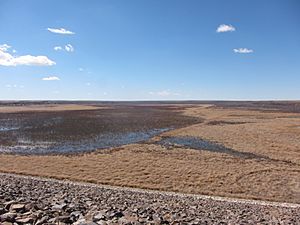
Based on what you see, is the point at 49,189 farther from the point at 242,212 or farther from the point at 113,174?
the point at 242,212

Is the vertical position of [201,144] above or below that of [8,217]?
below

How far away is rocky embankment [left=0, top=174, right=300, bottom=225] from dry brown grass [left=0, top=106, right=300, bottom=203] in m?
2.35

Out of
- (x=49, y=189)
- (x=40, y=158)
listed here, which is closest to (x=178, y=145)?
(x=40, y=158)

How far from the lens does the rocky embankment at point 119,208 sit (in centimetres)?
1216

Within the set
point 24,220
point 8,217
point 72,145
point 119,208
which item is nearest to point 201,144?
point 72,145

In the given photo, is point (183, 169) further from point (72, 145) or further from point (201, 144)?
point (72, 145)

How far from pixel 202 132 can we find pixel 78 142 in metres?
19.3

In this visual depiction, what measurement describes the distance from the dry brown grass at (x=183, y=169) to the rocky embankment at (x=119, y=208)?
2.35m

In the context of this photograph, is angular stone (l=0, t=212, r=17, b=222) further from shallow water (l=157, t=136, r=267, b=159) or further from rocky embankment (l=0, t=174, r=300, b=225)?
shallow water (l=157, t=136, r=267, b=159)

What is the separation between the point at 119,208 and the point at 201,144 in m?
24.7

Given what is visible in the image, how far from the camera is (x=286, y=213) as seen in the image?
15305 mm

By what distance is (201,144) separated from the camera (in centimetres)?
3800

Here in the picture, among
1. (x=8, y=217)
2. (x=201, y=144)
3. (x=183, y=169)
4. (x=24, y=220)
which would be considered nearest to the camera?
(x=24, y=220)

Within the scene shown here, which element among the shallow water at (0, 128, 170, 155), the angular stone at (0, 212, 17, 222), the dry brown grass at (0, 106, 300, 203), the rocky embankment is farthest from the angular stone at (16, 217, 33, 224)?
the shallow water at (0, 128, 170, 155)
